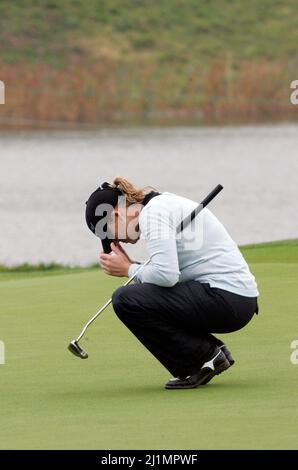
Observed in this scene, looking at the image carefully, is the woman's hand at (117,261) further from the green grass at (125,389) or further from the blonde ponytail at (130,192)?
the green grass at (125,389)

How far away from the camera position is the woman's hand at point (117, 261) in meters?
7.11

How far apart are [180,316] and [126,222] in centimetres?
54

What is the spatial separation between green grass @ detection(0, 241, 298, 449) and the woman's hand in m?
0.60

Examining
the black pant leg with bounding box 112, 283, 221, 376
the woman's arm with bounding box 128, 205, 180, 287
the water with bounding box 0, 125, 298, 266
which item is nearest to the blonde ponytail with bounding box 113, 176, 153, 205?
the woman's arm with bounding box 128, 205, 180, 287

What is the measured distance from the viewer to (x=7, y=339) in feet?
29.6

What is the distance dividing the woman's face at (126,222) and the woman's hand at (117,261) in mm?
122

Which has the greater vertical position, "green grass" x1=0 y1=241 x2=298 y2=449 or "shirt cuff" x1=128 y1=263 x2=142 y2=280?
"shirt cuff" x1=128 y1=263 x2=142 y2=280

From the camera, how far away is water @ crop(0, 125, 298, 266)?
27.5 metres

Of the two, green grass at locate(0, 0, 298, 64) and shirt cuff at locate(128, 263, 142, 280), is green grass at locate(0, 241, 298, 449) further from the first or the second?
green grass at locate(0, 0, 298, 64)

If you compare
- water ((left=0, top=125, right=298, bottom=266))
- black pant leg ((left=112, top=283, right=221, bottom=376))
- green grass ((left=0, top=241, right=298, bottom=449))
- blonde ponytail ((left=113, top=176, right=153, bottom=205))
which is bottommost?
water ((left=0, top=125, right=298, bottom=266))

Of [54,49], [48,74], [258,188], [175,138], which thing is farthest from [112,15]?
[258,188]

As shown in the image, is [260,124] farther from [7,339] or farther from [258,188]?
[7,339]

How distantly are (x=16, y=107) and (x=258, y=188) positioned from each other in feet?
42.4

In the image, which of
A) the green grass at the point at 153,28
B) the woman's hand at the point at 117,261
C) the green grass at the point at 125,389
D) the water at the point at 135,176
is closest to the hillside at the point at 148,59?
the green grass at the point at 153,28
